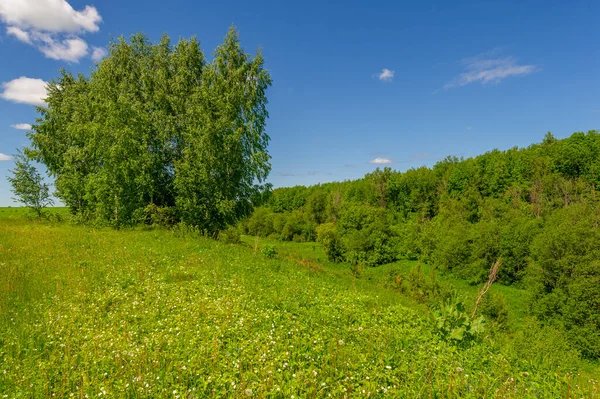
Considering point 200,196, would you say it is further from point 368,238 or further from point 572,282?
point 368,238

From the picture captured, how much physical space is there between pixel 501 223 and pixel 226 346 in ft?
213

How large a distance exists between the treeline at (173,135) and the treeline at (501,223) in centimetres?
542

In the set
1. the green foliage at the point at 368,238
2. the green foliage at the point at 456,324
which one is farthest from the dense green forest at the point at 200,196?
the green foliage at the point at 368,238

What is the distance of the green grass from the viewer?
15.5 feet

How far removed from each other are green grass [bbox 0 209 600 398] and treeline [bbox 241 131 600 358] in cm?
1752

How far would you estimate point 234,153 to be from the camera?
74.3 ft

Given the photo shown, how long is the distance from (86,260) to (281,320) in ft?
32.3

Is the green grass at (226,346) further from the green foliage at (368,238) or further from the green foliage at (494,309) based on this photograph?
the green foliage at (368,238)

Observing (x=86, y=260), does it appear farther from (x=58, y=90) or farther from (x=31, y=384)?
(x=58, y=90)

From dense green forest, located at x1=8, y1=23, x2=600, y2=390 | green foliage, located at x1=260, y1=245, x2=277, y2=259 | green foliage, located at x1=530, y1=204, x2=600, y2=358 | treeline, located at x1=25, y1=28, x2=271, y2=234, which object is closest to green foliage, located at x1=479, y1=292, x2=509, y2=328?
dense green forest, located at x1=8, y1=23, x2=600, y2=390

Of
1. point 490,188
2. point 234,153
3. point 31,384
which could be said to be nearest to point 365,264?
point 490,188

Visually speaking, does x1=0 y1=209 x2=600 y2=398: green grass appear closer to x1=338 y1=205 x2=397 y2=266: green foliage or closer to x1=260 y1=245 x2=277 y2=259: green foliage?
x1=260 y1=245 x2=277 y2=259: green foliage

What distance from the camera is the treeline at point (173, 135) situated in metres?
21.9

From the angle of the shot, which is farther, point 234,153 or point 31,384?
point 234,153
